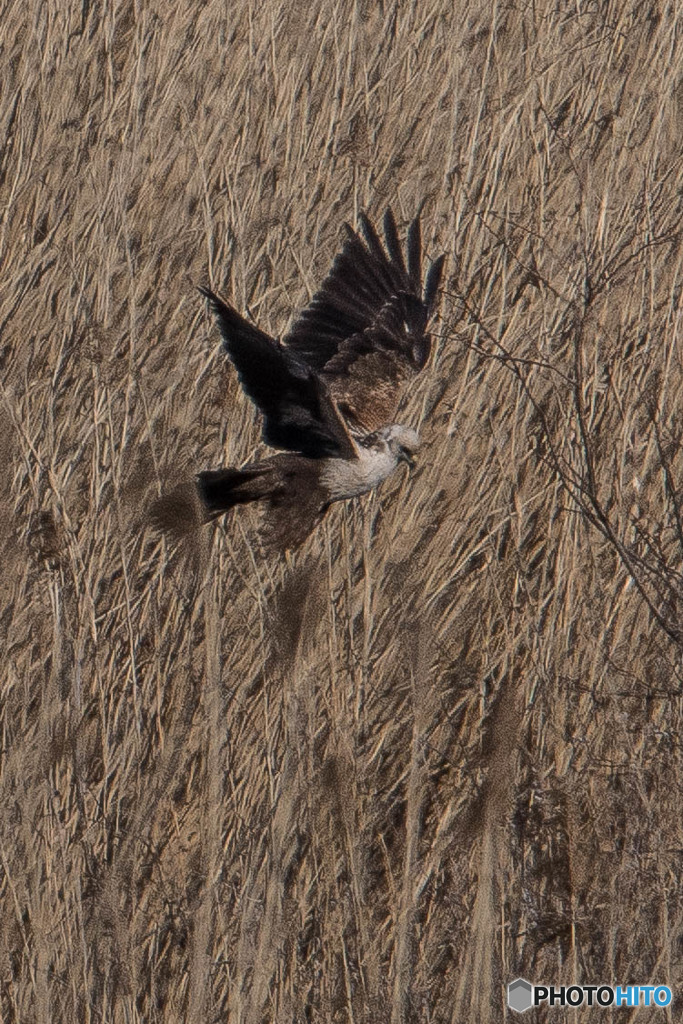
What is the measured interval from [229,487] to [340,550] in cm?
27

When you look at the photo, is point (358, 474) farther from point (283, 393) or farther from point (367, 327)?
point (367, 327)

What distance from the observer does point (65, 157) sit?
351 centimetres

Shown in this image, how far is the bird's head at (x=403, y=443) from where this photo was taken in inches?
123

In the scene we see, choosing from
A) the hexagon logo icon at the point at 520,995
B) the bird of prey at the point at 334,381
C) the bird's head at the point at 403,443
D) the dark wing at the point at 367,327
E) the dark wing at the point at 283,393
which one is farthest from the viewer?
the dark wing at the point at 367,327

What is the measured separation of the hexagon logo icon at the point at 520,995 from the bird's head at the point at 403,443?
44.0 inches

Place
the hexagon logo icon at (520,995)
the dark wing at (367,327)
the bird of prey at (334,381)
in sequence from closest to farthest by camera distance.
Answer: the hexagon logo icon at (520,995) → the bird of prey at (334,381) → the dark wing at (367,327)

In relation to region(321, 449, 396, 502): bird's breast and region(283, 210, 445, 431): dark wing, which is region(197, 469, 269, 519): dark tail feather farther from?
region(283, 210, 445, 431): dark wing

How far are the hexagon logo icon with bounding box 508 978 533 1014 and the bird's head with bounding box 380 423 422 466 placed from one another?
3.66 feet

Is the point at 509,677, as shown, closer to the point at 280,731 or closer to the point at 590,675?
the point at 590,675

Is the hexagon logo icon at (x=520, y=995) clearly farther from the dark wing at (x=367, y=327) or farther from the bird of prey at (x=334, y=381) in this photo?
the dark wing at (x=367, y=327)

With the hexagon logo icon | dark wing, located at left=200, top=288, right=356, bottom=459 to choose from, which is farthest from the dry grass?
dark wing, located at left=200, top=288, right=356, bottom=459

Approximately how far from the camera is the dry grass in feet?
8.32

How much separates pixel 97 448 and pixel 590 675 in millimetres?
1125

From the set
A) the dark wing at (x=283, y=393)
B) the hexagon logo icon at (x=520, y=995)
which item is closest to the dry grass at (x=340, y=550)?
the hexagon logo icon at (x=520, y=995)
